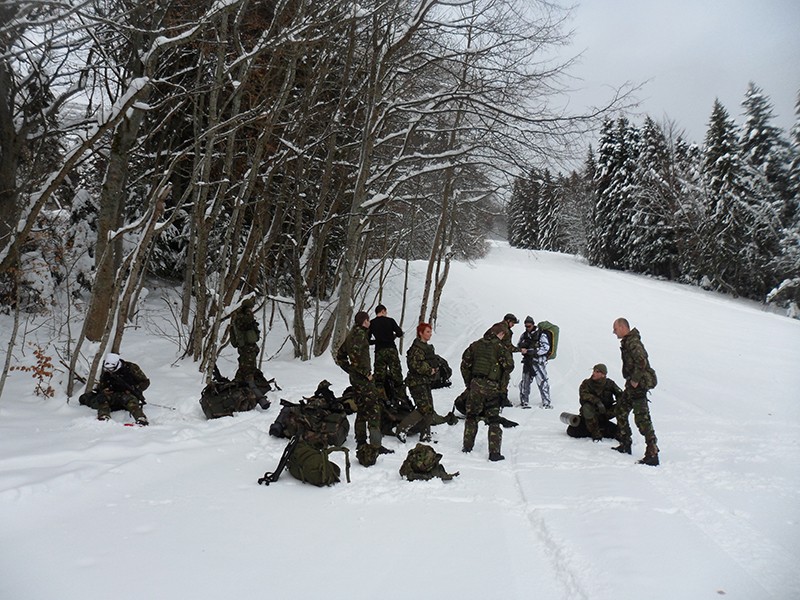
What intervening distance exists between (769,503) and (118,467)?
645cm

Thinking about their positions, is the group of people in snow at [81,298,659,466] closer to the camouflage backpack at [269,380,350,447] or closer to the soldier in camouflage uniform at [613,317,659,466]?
the soldier in camouflage uniform at [613,317,659,466]

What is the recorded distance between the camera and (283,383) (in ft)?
32.7

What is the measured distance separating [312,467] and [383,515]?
99 cm

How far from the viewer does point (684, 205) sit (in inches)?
1275

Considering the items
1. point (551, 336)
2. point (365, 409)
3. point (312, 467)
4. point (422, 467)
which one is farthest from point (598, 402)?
point (312, 467)

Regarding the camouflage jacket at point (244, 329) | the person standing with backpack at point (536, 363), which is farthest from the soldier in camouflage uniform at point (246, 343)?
the person standing with backpack at point (536, 363)

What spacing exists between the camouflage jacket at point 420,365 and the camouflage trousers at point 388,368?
0.85 ft

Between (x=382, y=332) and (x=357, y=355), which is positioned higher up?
(x=382, y=332)

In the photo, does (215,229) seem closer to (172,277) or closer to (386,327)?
(172,277)

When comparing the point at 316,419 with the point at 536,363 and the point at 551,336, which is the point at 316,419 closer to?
the point at 536,363

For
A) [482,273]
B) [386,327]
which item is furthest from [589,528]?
[482,273]

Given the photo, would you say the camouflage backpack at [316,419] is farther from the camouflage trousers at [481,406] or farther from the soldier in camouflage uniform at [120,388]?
the soldier in camouflage uniform at [120,388]

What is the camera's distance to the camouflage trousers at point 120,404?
673cm

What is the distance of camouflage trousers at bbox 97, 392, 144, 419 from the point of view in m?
6.73
